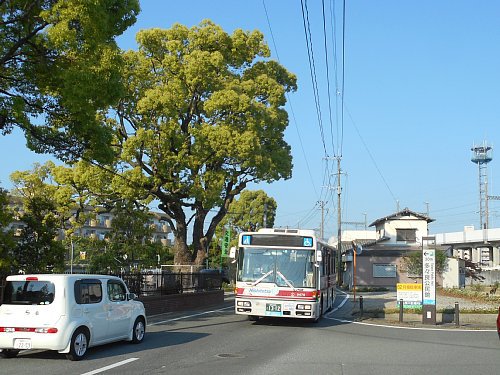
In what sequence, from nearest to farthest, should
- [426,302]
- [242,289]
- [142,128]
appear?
[242,289] → [426,302] → [142,128]

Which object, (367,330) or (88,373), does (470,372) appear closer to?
(88,373)

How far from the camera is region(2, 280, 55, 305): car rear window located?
10914 millimetres

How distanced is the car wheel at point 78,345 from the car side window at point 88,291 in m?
0.59

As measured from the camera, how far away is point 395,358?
12.0m

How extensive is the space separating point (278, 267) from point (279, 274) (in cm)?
23

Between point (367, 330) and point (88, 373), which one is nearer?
point (88, 373)

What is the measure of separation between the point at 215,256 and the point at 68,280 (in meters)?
63.0

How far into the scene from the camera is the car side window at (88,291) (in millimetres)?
11305

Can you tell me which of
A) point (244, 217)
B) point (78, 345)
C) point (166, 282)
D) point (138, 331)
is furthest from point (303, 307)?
point (244, 217)

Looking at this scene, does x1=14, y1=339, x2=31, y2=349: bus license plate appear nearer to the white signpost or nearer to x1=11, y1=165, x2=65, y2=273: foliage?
x1=11, y1=165, x2=65, y2=273: foliage

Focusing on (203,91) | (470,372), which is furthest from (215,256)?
(470,372)

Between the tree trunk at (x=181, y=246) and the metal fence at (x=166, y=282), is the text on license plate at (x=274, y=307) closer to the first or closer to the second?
the metal fence at (x=166, y=282)

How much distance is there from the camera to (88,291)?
38.3 feet

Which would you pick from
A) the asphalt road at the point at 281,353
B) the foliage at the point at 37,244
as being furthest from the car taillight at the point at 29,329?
the foliage at the point at 37,244
